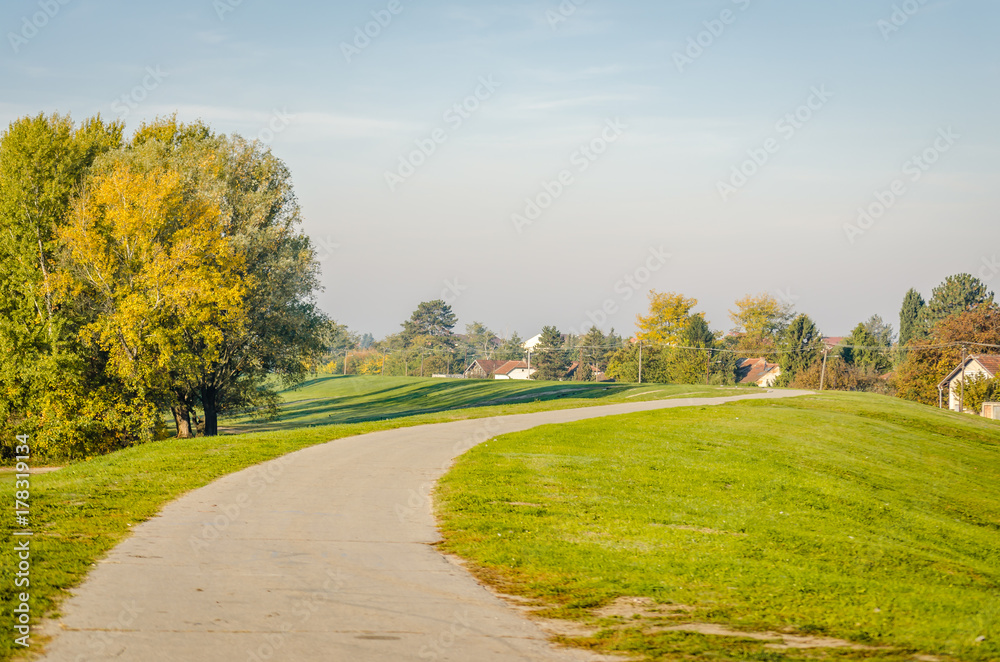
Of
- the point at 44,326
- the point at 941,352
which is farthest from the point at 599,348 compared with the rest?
the point at 44,326

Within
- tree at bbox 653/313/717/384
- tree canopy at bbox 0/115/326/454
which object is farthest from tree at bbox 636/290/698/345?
tree canopy at bbox 0/115/326/454

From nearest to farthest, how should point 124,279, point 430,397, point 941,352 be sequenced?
point 124,279, point 430,397, point 941,352

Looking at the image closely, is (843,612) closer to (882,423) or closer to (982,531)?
(982,531)

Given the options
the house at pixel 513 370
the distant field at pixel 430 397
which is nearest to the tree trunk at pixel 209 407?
the distant field at pixel 430 397

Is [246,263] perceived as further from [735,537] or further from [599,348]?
[599,348]

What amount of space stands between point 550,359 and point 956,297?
55665 mm

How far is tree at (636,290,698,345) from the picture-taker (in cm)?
9431

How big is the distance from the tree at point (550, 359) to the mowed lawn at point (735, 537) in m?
89.7

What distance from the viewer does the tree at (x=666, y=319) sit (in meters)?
94.3

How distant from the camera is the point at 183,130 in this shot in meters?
37.1

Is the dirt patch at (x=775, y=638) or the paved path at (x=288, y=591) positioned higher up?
the paved path at (x=288, y=591)

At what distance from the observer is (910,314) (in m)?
114

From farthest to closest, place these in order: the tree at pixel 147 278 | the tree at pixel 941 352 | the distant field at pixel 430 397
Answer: the tree at pixel 941 352, the distant field at pixel 430 397, the tree at pixel 147 278

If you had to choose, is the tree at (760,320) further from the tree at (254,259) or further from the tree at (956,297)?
the tree at (254,259)
